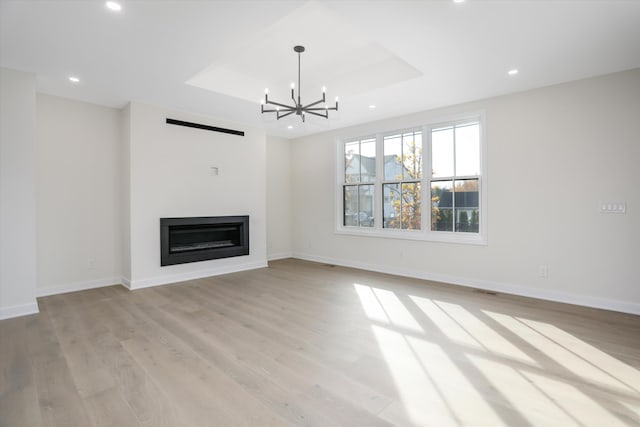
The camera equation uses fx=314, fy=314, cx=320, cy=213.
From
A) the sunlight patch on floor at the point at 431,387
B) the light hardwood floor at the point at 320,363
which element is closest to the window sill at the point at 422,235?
the light hardwood floor at the point at 320,363

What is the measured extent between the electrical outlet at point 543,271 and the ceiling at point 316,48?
236 cm

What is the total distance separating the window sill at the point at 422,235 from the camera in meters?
4.71

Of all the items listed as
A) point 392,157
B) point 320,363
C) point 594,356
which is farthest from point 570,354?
point 392,157

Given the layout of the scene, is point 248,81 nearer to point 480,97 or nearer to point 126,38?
point 126,38

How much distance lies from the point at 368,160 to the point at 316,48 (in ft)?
8.54

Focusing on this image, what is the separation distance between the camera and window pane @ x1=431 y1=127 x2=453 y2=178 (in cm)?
501

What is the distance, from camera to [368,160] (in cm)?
612

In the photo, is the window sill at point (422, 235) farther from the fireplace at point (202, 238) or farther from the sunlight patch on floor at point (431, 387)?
the sunlight patch on floor at point (431, 387)

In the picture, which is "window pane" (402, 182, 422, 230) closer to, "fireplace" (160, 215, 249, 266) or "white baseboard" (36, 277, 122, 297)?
"fireplace" (160, 215, 249, 266)

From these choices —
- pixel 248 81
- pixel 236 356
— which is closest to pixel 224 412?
pixel 236 356

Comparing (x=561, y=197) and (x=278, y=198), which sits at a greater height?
(x=278, y=198)

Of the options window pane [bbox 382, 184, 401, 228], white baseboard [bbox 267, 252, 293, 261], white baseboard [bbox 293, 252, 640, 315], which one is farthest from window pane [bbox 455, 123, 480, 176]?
white baseboard [bbox 267, 252, 293, 261]

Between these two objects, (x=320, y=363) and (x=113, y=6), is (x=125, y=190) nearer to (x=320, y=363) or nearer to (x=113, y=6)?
(x=113, y=6)

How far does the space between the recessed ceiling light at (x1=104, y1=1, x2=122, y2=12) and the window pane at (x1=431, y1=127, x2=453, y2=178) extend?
440 centimetres
